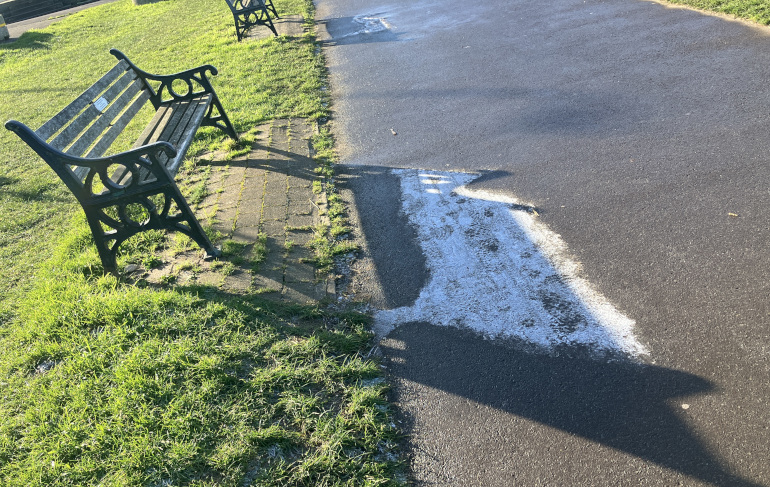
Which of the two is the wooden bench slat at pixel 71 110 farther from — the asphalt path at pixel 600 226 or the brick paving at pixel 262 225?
the asphalt path at pixel 600 226

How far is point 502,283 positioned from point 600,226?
3.25ft

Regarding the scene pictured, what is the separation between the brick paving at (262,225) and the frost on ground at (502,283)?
0.82m

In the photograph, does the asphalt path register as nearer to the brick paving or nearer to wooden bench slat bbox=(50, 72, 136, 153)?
the brick paving

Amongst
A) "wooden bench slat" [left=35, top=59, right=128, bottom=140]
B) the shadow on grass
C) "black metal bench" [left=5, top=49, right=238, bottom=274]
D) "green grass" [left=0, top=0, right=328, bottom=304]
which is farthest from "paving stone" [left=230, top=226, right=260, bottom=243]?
the shadow on grass

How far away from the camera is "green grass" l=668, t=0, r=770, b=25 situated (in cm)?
723

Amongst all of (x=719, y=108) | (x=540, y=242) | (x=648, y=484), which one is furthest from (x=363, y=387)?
(x=719, y=108)

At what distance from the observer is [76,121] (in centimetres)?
428

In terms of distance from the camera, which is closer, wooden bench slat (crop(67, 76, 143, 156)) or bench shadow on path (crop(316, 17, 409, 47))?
wooden bench slat (crop(67, 76, 143, 156))

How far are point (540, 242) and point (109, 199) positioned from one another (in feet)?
10.5

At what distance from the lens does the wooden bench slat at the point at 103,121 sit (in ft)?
13.5

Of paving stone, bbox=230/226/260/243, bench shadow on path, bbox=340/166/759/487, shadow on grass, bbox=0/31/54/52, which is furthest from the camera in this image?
shadow on grass, bbox=0/31/54/52

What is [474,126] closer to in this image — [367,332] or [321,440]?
[367,332]

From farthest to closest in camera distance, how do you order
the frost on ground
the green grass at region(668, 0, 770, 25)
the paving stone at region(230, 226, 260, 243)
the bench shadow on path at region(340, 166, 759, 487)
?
the green grass at region(668, 0, 770, 25) → the paving stone at region(230, 226, 260, 243) → the frost on ground → the bench shadow on path at region(340, 166, 759, 487)

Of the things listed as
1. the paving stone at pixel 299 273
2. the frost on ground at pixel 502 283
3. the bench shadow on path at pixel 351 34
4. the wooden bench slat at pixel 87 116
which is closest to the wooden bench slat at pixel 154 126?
the wooden bench slat at pixel 87 116
